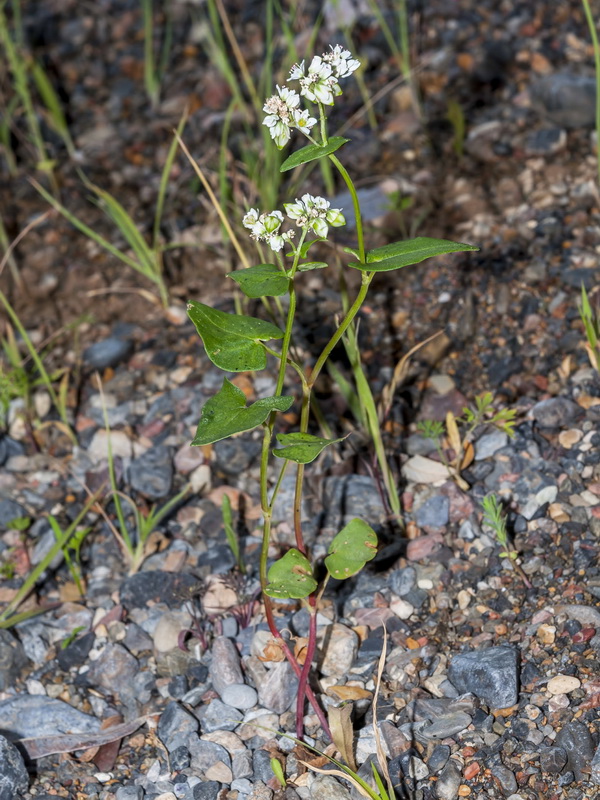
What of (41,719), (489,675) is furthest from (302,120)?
(41,719)

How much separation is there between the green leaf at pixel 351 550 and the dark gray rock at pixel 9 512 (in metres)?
0.93

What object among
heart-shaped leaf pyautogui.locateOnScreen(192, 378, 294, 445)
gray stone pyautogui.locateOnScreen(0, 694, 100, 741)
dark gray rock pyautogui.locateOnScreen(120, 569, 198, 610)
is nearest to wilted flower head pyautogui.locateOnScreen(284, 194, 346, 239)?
heart-shaped leaf pyautogui.locateOnScreen(192, 378, 294, 445)

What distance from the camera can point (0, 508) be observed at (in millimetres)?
2105

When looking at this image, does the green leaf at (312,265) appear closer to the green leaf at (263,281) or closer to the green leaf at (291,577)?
the green leaf at (263,281)

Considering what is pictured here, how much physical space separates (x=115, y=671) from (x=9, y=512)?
0.54 meters

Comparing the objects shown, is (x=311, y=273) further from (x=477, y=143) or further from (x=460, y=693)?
(x=460, y=693)

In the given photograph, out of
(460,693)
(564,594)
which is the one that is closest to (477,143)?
(564,594)

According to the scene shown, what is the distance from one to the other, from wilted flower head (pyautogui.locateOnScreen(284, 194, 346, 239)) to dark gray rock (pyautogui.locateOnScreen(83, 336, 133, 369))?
1.27 m

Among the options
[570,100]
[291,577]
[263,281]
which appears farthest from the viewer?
[570,100]

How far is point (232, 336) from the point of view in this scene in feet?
4.36

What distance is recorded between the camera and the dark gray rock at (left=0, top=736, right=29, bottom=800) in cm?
154

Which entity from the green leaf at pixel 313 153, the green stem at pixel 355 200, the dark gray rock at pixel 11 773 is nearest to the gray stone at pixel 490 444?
the green stem at pixel 355 200

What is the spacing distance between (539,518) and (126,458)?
3.24 feet

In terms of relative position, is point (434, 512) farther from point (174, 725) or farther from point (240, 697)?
point (174, 725)
